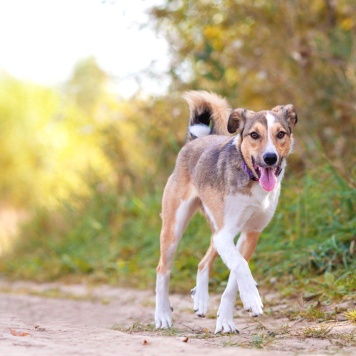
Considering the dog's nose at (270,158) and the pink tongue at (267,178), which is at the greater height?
the dog's nose at (270,158)

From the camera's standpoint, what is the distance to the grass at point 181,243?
637cm

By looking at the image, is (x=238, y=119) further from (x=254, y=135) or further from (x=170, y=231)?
(x=170, y=231)

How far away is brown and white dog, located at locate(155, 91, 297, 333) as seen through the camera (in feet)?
15.3

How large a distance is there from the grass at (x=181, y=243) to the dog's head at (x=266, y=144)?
4.62ft

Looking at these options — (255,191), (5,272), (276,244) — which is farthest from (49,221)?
(255,191)

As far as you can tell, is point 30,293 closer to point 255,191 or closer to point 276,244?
point 276,244

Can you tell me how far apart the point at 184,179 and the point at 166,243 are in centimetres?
53

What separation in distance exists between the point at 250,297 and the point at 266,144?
981 millimetres

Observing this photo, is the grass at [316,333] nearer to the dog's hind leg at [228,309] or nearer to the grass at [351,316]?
the grass at [351,316]

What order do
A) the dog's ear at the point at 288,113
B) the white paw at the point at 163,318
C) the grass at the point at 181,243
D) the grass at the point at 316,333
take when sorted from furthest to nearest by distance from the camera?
the grass at the point at 181,243
the white paw at the point at 163,318
the dog's ear at the point at 288,113
the grass at the point at 316,333

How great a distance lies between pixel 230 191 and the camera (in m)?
4.97

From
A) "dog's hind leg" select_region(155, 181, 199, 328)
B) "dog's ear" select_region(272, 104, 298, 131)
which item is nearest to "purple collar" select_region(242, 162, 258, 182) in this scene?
"dog's ear" select_region(272, 104, 298, 131)

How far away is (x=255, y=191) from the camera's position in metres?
4.87

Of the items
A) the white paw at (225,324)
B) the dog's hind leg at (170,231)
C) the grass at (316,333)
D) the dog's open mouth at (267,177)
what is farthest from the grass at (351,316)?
the dog's hind leg at (170,231)
